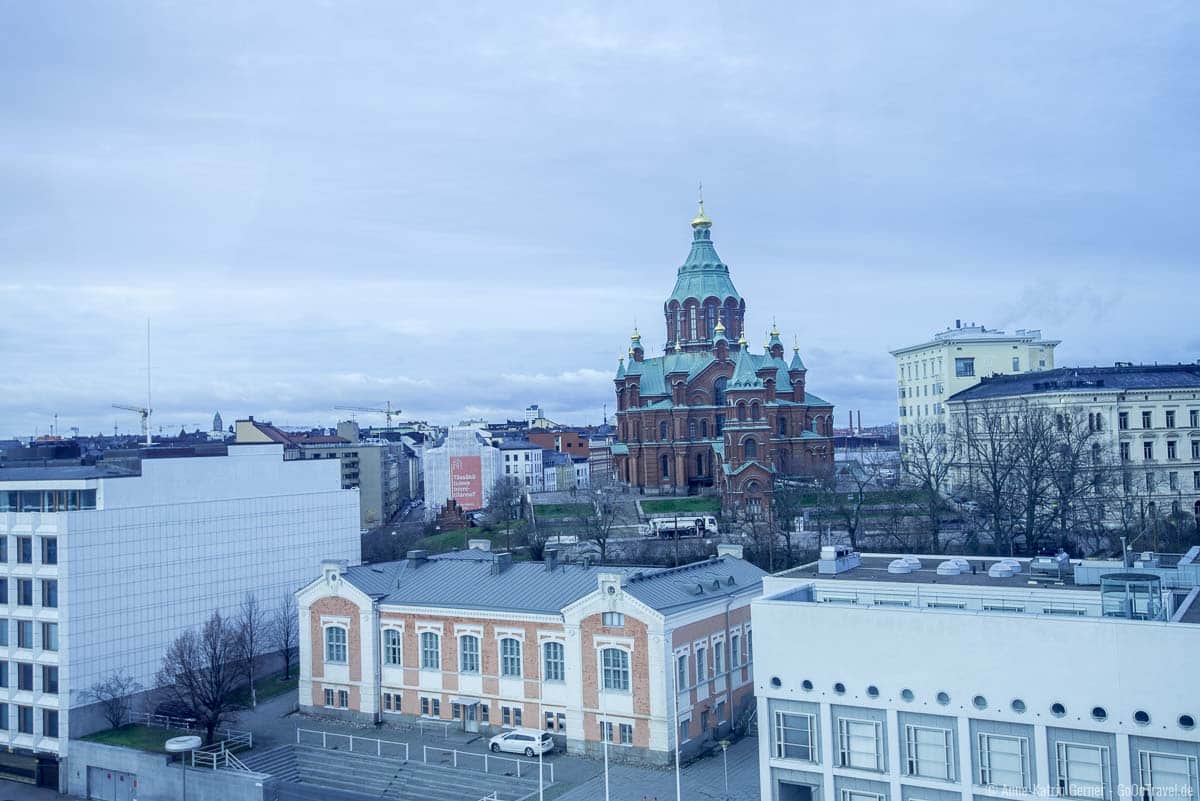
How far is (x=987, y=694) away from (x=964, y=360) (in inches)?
2959

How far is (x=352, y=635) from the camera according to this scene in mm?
42562

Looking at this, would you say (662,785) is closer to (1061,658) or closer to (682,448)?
(1061,658)

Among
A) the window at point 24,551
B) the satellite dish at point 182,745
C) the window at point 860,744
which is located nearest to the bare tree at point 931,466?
the window at point 860,744

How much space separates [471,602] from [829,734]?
17762mm

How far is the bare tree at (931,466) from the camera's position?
2574 inches

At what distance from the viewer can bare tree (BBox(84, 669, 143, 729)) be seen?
41656 millimetres

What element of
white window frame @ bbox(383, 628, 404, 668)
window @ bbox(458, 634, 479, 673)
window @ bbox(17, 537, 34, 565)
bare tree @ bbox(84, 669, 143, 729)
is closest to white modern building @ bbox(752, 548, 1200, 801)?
window @ bbox(458, 634, 479, 673)

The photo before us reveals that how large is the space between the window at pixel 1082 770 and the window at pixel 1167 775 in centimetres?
76

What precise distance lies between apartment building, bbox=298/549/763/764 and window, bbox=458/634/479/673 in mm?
54

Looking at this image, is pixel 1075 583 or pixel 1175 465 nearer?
pixel 1075 583

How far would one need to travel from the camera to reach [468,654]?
40.1m

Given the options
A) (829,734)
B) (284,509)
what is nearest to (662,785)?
(829,734)

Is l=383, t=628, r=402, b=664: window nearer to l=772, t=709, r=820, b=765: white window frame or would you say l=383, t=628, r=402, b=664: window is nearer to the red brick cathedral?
l=772, t=709, r=820, b=765: white window frame

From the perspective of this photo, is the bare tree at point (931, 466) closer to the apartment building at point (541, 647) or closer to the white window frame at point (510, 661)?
the apartment building at point (541, 647)
